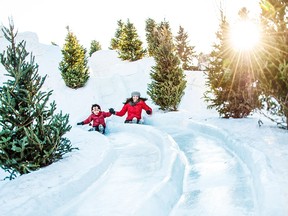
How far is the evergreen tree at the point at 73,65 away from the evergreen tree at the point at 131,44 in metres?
7.44

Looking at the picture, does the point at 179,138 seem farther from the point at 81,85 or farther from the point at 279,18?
the point at 81,85

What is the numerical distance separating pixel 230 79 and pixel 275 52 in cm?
320

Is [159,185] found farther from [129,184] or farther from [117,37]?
[117,37]

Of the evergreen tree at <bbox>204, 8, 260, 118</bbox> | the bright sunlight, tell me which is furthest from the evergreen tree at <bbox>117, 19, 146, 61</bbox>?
the bright sunlight

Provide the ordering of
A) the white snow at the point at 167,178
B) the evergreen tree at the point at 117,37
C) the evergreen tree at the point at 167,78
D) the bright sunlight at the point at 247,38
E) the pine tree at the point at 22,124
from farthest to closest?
the evergreen tree at the point at 117,37, the evergreen tree at the point at 167,78, the bright sunlight at the point at 247,38, the pine tree at the point at 22,124, the white snow at the point at 167,178

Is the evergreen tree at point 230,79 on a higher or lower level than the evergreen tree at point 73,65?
lower

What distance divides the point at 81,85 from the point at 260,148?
57.7 feet

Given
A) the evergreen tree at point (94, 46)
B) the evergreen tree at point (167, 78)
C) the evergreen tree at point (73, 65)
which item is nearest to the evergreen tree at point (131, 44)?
the evergreen tree at point (73, 65)

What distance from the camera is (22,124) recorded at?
539cm

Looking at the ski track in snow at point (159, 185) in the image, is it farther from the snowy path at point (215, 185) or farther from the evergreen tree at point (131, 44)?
the evergreen tree at point (131, 44)

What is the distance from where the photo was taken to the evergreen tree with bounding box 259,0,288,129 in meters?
6.25

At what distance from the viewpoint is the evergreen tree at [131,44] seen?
2903 cm

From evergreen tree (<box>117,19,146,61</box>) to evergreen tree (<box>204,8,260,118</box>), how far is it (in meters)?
19.4

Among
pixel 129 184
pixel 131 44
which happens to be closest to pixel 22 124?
pixel 129 184
